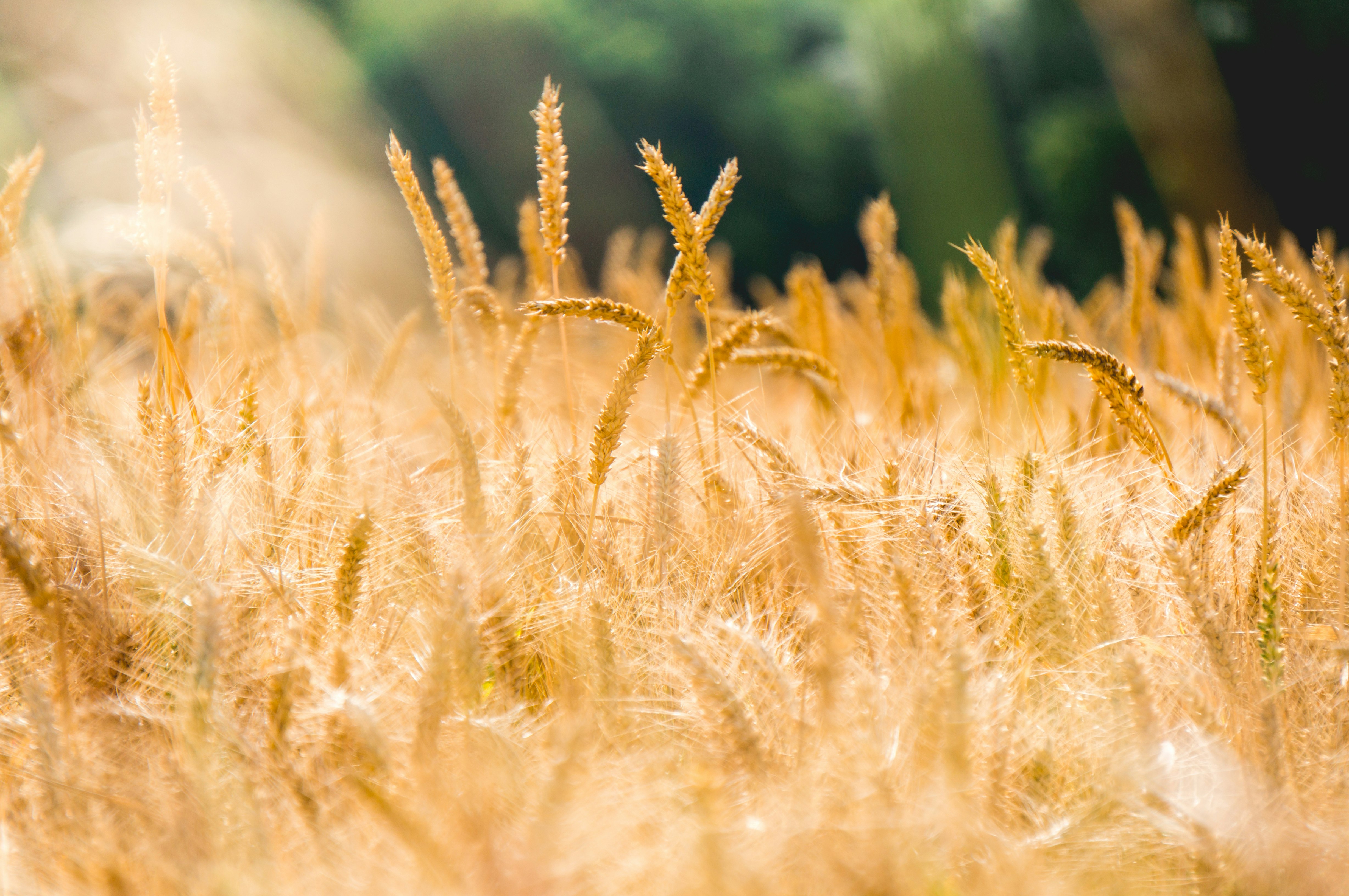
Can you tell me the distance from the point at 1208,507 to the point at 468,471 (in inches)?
A: 22.6

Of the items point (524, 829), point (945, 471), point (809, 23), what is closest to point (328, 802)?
point (524, 829)

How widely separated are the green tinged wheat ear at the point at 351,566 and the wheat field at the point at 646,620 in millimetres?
14

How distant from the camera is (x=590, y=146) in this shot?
3.97 meters

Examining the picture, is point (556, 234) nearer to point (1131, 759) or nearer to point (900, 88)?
point (1131, 759)

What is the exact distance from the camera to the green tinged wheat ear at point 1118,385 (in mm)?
567

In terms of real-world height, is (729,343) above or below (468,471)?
above

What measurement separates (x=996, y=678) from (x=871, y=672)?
0.08 m

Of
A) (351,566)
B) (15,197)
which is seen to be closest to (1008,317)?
(351,566)

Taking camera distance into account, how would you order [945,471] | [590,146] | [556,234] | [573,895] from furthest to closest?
[590,146] → [945,471] → [556,234] → [573,895]

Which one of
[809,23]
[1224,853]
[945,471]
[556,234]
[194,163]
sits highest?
[809,23]

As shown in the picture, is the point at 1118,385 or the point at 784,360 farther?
the point at 784,360

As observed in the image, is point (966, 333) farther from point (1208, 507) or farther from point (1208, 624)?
point (1208, 624)

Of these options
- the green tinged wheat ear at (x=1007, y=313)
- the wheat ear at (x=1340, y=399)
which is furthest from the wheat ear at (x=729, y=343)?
the wheat ear at (x=1340, y=399)

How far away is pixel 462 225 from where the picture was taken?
32.1 inches
